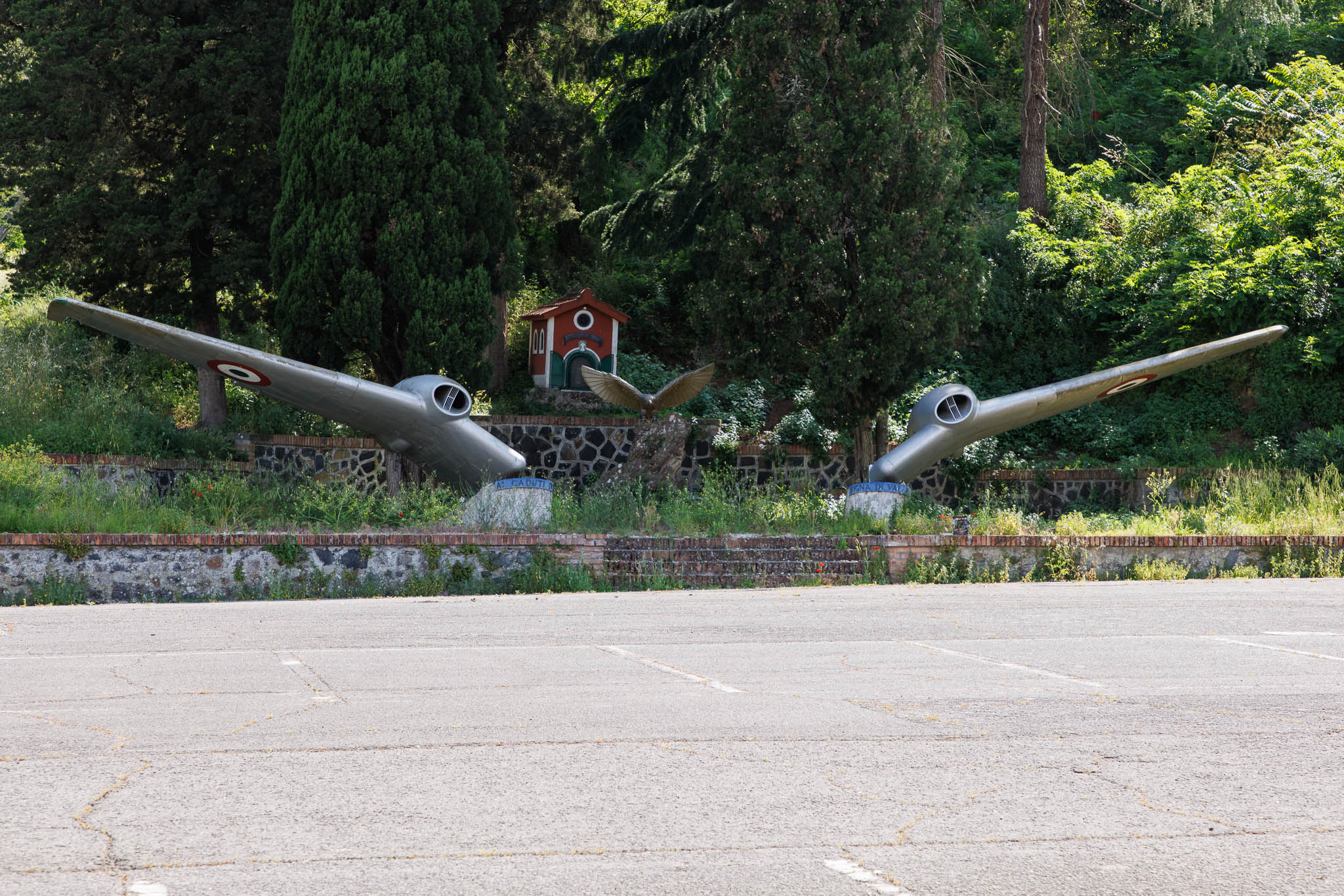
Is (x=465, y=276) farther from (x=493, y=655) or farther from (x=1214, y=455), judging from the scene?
(x=1214, y=455)

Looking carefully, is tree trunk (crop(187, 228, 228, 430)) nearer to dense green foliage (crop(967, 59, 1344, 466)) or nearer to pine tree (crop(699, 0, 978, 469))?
pine tree (crop(699, 0, 978, 469))

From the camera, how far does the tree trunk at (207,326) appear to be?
57.2ft

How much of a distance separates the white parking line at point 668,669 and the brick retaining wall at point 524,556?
13.2 ft

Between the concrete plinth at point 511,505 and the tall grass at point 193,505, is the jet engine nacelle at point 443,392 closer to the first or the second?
the tall grass at point 193,505

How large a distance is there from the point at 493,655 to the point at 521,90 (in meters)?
14.3

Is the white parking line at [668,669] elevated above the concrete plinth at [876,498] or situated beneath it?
situated beneath

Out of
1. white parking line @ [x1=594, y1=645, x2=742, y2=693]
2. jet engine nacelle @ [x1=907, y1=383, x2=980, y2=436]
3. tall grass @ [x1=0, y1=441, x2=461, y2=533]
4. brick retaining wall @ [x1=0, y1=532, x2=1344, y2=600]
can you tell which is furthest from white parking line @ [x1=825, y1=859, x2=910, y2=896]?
jet engine nacelle @ [x1=907, y1=383, x2=980, y2=436]

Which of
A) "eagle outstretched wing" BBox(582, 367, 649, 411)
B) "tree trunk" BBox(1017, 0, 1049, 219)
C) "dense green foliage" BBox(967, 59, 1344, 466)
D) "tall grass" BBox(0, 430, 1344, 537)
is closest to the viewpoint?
"tall grass" BBox(0, 430, 1344, 537)

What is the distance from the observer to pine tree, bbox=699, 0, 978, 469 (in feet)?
53.1

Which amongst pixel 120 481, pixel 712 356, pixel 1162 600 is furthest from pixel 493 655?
pixel 712 356

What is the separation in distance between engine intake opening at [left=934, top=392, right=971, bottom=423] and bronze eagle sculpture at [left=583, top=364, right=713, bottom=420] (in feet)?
10.4

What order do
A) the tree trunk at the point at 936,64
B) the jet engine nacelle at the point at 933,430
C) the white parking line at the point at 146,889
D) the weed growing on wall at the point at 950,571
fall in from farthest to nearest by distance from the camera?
the tree trunk at the point at 936,64 → the jet engine nacelle at the point at 933,430 → the weed growing on wall at the point at 950,571 → the white parking line at the point at 146,889

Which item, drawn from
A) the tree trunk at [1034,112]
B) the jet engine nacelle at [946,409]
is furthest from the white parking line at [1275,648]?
the tree trunk at [1034,112]

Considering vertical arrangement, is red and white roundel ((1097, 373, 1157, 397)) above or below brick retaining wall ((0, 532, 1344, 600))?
above
